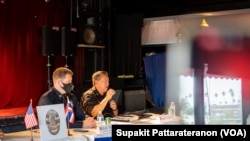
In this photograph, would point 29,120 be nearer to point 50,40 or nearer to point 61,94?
point 61,94

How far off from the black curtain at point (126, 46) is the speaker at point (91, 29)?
0.38 metres

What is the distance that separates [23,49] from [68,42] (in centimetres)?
70

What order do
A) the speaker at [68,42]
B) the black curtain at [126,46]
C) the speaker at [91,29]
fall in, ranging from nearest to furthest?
the speaker at [68,42]
the speaker at [91,29]
the black curtain at [126,46]

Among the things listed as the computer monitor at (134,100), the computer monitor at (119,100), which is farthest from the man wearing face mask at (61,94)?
the computer monitor at (134,100)

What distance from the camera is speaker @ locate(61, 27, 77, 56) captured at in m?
5.48

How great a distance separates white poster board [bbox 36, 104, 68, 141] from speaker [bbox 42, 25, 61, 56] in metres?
3.04

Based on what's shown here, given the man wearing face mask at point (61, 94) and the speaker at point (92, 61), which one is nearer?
the man wearing face mask at point (61, 94)

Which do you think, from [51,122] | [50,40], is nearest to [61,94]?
[51,122]

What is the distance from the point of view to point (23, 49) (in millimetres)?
5551

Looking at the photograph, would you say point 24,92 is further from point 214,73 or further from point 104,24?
point 214,73

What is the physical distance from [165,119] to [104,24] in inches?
129

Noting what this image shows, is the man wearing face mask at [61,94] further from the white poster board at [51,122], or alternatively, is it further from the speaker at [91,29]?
the speaker at [91,29]

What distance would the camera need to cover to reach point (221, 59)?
6.37 metres

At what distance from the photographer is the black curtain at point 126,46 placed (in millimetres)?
6332
